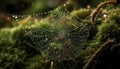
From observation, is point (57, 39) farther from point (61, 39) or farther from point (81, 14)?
point (81, 14)

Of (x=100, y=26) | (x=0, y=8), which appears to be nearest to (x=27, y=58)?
(x=100, y=26)

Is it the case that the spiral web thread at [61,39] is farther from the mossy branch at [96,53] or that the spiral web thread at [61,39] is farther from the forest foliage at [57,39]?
A: the mossy branch at [96,53]

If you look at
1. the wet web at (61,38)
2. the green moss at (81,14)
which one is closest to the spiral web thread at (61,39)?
the wet web at (61,38)

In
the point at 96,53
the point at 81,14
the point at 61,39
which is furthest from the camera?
the point at 81,14

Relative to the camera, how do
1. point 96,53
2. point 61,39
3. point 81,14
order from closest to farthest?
1. point 96,53
2. point 61,39
3. point 81,14

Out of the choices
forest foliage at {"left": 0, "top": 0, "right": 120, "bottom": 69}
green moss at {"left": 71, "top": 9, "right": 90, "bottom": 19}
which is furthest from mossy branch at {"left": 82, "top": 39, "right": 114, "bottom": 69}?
green moss at {"left": 71, "top": 9, "right": 90, "bottom": 19}

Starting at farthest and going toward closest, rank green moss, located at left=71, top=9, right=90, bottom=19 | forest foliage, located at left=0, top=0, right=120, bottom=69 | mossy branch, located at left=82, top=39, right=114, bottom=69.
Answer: green moss, located at left=71, top=9, right=90, bottom=19
forest foliage, located at left=0, top=0, right=120, bottom=69
mossy branch, located at left=82, top=39, right=114, bottom=69

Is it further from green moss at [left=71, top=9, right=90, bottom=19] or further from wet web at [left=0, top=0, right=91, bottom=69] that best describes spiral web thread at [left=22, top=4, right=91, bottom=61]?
green moss at [left=71, top=9, right=90, bottom=19]

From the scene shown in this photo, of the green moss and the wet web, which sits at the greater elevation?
the green moss

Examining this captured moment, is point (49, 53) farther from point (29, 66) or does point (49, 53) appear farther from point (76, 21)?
point (76, 21)

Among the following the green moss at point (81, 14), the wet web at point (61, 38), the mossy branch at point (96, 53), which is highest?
the green moss at point (81, 14)

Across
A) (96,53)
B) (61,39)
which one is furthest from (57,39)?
(96,53)
